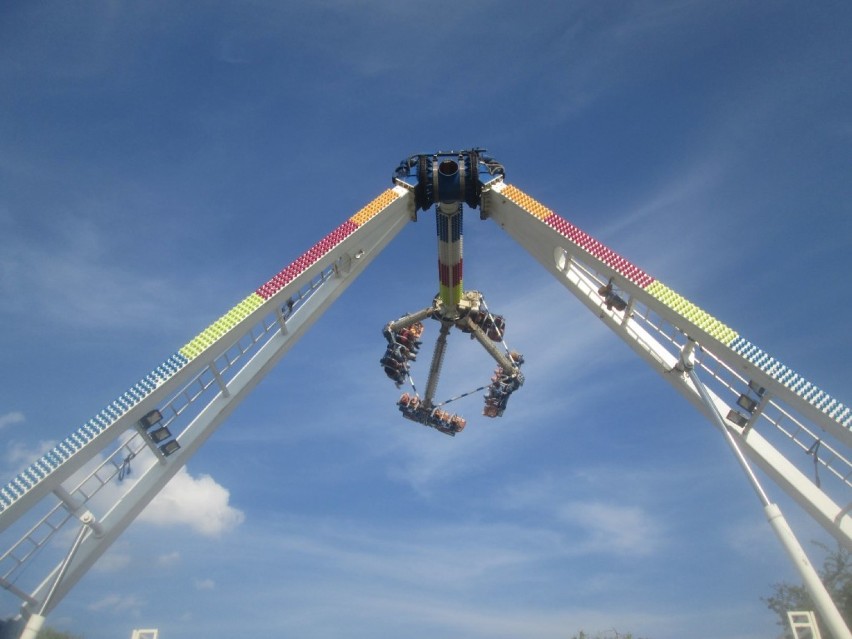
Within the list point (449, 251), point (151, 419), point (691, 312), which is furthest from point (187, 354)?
point (691, 312)

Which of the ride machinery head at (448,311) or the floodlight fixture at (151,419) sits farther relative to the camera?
the ride machinery head at (448,311)

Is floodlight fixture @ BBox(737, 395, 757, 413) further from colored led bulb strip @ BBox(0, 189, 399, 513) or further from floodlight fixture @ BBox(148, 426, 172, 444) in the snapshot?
floodlight fixture @ BBox(148, 426, 172, 444)

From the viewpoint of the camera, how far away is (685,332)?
18.1 m

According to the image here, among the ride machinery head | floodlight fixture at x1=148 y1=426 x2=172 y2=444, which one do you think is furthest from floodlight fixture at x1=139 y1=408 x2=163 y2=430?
the ride machinery head

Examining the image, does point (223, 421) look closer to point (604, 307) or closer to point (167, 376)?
point (167, 376)

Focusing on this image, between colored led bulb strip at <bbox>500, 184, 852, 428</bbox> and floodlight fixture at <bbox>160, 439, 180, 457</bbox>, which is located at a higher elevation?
colored led bulb strip at <bbox>500, 184, 852, 428</bbox>

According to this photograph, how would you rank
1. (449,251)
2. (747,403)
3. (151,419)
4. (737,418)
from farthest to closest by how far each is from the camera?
(449,251) < (737,418) < (151,419) < (747,403)

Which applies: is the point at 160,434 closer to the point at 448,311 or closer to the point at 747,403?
the point at 448,311

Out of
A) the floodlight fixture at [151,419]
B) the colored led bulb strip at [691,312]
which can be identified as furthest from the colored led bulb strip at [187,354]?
the colored led bulb strip at [691,312]

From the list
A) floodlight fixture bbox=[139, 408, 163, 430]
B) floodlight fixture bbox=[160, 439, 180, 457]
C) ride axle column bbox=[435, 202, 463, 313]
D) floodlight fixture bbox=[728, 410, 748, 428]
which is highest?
ride axle column bbox=[435, 202, 463, 313]

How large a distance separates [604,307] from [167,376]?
15.1 metres

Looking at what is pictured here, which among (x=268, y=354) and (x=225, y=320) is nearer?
(x=225, y=320)

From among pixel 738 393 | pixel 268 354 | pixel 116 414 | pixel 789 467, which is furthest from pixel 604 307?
pixel 116 414

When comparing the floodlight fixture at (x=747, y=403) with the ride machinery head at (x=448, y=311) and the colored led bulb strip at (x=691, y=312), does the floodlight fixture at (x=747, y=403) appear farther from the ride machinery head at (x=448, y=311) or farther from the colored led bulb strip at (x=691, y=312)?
the ride machinery head at (x=448, y=311)
